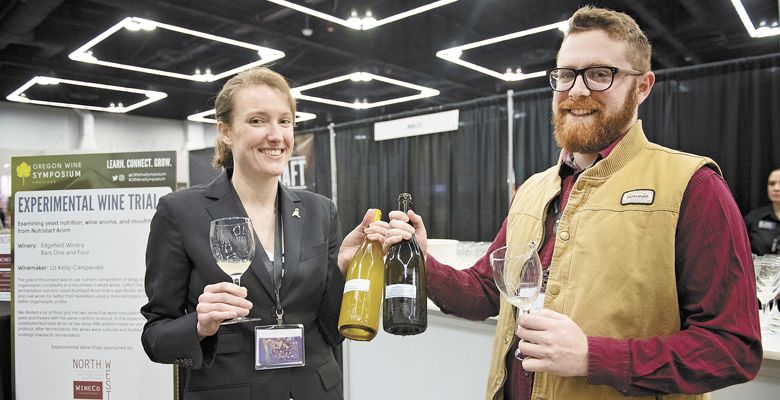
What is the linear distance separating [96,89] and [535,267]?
383 inches

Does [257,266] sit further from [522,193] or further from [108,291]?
[108,291]

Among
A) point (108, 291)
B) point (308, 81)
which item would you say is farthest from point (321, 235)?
point (308, 81)

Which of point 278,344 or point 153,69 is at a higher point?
point 153,69

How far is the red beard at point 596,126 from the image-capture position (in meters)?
1.21

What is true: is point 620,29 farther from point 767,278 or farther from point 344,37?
point 344,37

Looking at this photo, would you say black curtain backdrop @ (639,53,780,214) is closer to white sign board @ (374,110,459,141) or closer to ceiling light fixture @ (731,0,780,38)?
ceiling light fixture @ (731,0,780,38)

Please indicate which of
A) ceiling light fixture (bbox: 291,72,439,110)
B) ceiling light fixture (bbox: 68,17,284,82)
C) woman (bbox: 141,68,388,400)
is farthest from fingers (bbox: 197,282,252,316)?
ceiling light fixture (bbox: 291,72,439,110)

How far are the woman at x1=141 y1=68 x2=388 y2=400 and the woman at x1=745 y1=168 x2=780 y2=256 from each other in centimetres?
443

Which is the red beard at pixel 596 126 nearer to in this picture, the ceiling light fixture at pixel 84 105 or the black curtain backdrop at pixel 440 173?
the black curtain backdrop at pixel 440 173

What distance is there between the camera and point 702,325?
39.7 inches

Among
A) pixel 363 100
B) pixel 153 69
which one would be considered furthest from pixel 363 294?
pixel 363 100

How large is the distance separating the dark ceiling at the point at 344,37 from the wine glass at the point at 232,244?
431 cm

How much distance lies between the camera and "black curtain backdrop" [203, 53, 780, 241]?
4.57m

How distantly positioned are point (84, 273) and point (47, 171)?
570 mm
